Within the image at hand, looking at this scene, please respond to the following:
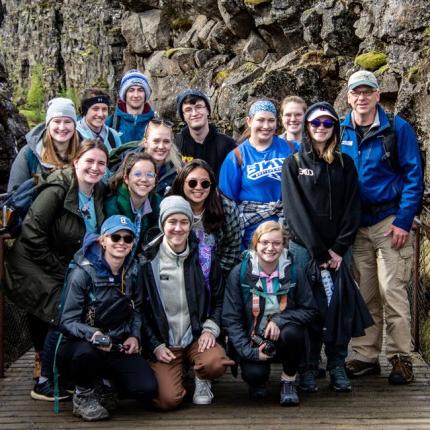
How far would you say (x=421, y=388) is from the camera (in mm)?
6430

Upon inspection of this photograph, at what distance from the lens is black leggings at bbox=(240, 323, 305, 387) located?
5.77 meters

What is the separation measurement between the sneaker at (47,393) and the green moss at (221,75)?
783 inches

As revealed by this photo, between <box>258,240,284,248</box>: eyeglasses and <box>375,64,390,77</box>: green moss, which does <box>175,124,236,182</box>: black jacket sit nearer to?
<box>258,240,284,248</box>: eyeglasses

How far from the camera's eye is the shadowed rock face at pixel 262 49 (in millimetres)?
15453

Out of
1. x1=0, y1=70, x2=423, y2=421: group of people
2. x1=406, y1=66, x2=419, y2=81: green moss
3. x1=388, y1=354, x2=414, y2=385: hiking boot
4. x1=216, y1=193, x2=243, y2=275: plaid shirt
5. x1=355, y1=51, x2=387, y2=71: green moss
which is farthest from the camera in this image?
x1=355, y1=51, x2=387, y2=71: green moss

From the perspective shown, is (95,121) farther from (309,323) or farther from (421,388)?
(421,388)

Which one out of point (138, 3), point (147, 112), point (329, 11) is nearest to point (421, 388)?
point (147, 112)

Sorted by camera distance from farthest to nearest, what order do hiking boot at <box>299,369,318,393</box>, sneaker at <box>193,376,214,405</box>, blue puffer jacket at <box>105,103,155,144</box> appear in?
blue puffer jacket at <box>105,103,155,144</box>
hiking boot at <box>299,369,318,393</box>
sneaker at <box>193,376,214,405</box>

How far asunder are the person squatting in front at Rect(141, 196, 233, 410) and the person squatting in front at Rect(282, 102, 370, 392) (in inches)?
34.2

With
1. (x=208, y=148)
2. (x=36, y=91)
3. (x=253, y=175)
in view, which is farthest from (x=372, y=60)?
(x=36, y=91)

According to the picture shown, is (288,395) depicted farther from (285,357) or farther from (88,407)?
(88,407)

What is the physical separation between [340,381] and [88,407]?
7.14ft

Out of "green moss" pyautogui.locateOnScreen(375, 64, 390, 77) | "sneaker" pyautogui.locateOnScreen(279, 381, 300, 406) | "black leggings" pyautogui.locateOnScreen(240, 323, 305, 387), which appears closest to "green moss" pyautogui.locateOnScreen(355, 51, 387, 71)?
"green moss" pyautogui.locateOnScreen(375, 64, 390, 77)

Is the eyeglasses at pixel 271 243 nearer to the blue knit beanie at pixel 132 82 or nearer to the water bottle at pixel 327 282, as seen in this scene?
the water bottle at pixel 327 282
